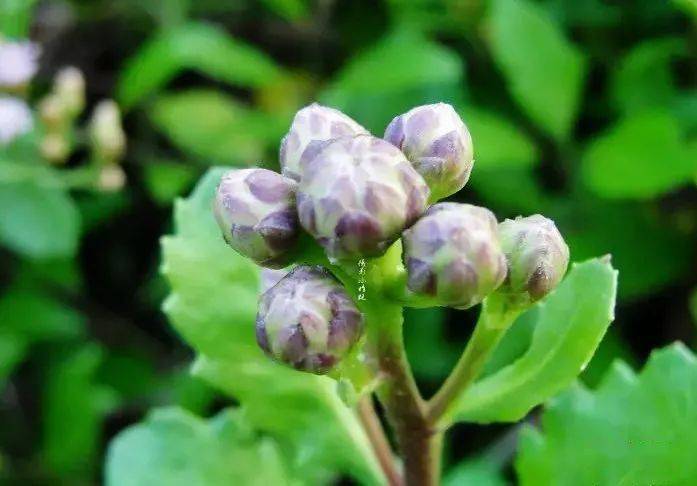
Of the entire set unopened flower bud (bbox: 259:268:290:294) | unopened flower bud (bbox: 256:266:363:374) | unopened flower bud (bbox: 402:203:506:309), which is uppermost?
unopened flower bud (bbox: 402:203:506:309)

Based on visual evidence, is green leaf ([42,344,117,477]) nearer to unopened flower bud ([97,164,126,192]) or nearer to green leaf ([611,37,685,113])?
unopened flower bud ([97,164,126,192])

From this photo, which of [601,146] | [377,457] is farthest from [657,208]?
[377,457]

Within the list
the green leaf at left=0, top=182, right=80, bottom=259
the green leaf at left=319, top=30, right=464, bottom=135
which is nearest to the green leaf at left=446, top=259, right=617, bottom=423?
the green leaf at left=319, top=30, right=464, bottom=135

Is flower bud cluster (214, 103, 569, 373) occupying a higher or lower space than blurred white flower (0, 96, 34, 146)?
higher

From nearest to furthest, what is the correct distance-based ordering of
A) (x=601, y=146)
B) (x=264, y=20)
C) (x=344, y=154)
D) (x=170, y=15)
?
(x=344, y=154) < (x=601, y=146) < (x=170, y=15) < (x=264, y=20)

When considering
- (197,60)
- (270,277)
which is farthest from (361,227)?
(197,60)

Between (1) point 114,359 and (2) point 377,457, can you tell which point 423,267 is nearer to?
(2) point 377,457

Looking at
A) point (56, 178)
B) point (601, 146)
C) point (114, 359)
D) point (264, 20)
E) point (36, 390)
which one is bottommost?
point (36, 390)
